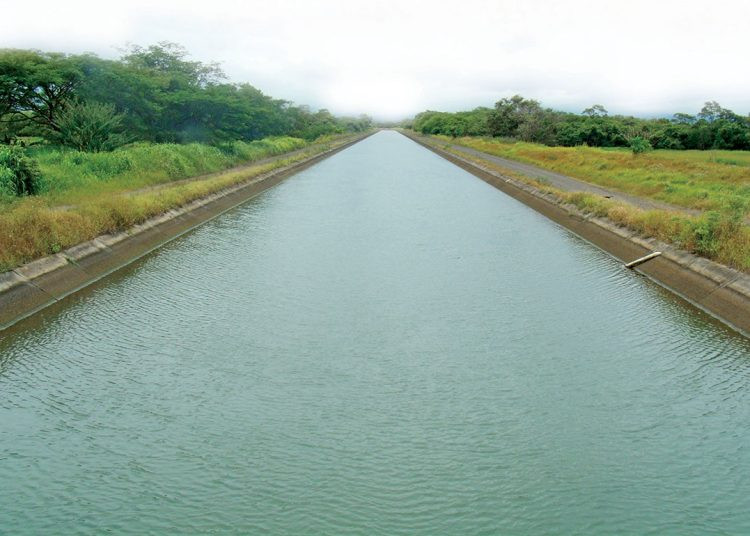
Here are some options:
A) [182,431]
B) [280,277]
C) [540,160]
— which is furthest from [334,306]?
[540,160]

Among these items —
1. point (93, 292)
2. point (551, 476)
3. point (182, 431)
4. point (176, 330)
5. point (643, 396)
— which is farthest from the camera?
point (93, 292)

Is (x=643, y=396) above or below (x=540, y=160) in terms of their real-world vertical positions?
below

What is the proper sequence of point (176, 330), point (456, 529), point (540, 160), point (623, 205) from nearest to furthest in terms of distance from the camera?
point (456, 529)
point (176, 330)
point (623, 205)
point (540, 160)

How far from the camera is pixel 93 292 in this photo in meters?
11.3

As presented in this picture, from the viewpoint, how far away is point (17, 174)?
583 inches

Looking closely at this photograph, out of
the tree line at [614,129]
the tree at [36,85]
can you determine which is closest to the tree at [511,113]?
the tree line at [614,129]

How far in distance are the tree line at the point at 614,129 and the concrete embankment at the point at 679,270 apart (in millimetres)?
19778

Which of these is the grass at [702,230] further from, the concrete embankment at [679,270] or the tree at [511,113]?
the tree at [511,113]

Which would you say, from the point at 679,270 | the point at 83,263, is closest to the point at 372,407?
the point at 83,263

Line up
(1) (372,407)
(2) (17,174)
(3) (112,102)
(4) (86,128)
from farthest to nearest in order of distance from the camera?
(3) (112,102)
(4) (86,128)
(2) (17,174)
(1) (372,407)

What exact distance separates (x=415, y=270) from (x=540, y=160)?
1098 inches

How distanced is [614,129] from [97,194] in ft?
156

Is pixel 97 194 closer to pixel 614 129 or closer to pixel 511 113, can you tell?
pixel 614 129

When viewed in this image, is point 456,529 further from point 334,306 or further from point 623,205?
point 623,205
